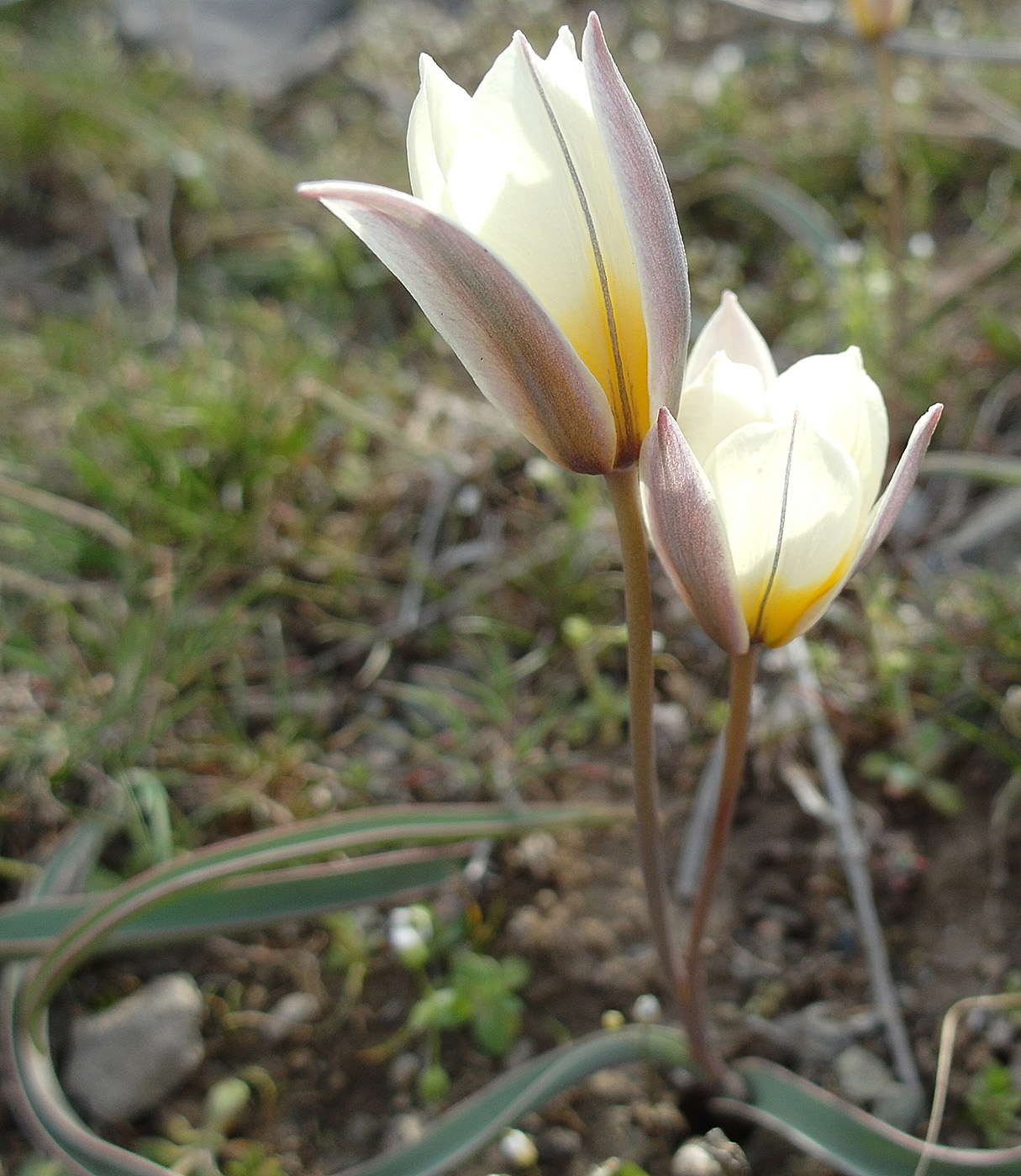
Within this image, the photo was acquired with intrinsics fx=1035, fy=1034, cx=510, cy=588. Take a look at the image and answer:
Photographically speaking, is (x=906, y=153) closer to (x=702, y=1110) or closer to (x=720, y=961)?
(x=720, y=961)

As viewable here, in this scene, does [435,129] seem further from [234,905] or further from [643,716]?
[234,905]

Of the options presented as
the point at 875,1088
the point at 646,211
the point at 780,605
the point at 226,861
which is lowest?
the point at 875,1088

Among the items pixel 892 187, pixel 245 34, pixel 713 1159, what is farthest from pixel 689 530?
pixel 245 34

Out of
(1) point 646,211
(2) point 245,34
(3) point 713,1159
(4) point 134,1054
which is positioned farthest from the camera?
(2) point 245,34

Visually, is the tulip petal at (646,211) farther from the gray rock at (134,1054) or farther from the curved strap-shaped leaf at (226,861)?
the gray rock at (134,1054)

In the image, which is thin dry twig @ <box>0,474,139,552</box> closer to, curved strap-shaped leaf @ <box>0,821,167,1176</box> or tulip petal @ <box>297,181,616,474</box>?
curved strap-shaped leaf @ <box>0,821,167,1176</box>

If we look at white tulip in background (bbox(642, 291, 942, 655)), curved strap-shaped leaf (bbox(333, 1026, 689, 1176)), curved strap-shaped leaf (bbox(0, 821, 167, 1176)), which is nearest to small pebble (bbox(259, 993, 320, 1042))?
curved strap-shaped leaf (bbox(0, 821, 167, 1176))

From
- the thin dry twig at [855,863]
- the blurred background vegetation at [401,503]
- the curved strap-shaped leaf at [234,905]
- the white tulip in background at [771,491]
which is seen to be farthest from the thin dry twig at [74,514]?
the white tulip in background at [771,491]
